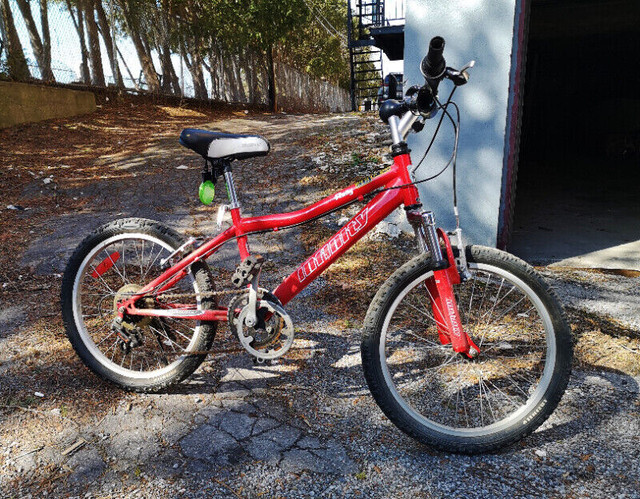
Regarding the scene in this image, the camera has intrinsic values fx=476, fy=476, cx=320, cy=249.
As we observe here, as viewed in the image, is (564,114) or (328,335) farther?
(564,114)

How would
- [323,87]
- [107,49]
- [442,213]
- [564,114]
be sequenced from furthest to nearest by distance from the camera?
[323,87]
[564,114]
[107,49]
[442,213]

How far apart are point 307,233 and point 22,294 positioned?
2.48 meters

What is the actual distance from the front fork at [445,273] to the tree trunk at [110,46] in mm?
12466

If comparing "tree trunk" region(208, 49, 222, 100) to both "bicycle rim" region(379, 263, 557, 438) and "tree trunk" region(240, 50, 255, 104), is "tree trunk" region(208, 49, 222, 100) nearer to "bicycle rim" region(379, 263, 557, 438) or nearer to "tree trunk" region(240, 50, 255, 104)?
"tree trunk" region(240, 50, 255, 104)

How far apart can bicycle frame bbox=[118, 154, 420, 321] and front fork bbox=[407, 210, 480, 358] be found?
140mm

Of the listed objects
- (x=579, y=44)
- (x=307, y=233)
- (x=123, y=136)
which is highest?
(x=579, y=44)

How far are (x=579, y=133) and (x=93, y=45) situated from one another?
47.9ft

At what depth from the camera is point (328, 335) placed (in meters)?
3.16

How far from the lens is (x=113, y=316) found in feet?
8.70

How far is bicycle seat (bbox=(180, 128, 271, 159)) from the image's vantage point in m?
2.33

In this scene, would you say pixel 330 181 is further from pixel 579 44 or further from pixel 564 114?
pixel 564 114

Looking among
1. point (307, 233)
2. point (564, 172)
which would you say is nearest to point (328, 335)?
point (307, 233)

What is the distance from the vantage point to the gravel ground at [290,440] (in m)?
1.93

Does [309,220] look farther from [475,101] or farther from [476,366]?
[475,101]
